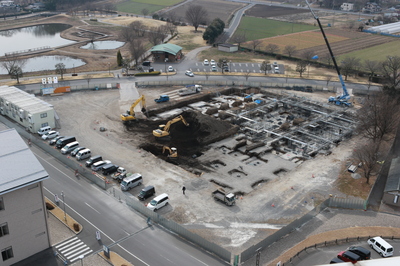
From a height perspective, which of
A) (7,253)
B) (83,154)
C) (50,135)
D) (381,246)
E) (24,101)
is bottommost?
(381,246)

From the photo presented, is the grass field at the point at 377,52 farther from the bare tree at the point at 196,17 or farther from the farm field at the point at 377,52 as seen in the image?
the bare tree at the point at 196,17

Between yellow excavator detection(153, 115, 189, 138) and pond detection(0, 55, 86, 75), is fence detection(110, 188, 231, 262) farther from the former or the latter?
pond detection(0, 55, 86, 75)

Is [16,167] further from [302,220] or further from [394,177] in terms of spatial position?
[394,177]

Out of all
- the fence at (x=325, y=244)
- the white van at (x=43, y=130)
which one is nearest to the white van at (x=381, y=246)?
the fence at (x=325, y=244)

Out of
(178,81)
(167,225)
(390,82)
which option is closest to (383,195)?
(167,225)

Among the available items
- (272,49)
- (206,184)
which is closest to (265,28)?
(272,49)

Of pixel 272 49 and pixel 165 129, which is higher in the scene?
pixel 272 49

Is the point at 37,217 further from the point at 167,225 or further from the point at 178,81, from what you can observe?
the point at 178,81
